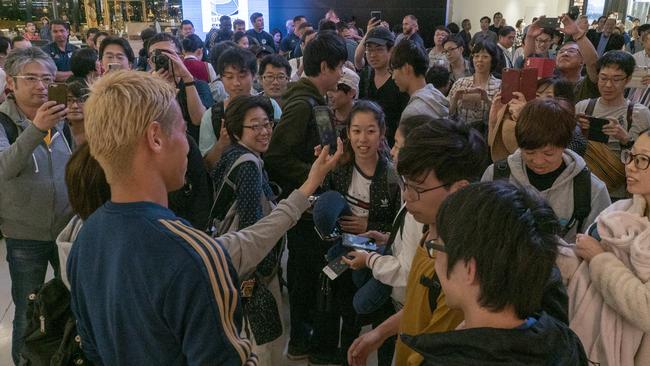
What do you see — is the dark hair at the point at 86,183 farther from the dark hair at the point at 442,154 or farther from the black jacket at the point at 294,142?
the black jacket at the point at 294,142

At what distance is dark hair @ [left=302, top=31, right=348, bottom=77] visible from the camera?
2.74m

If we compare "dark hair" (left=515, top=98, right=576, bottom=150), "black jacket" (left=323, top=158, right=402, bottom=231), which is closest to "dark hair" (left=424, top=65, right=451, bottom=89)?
"black jacket" (left=323, top=158, right=402, bottom=231)

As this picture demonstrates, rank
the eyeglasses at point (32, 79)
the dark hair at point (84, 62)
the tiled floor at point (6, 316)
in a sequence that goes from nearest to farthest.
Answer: the eyeglasses at point (32, 79)
the tiled floor at point (6, 316)
the dark hair at point (84, 62)

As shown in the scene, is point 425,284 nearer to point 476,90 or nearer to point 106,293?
point 106,293

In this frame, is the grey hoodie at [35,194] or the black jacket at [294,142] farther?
the black jacket at [294,142]

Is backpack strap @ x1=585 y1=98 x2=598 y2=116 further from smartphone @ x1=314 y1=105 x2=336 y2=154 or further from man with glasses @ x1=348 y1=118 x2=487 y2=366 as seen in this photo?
man with glasses @ x1=348 y1=118 x2=487 y2=366

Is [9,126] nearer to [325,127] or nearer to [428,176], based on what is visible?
[325,127]

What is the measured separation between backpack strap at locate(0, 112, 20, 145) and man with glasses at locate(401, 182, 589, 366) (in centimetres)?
217

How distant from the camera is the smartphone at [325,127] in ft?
7.89

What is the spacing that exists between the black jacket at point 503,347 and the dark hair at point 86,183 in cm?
88

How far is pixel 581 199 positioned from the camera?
1.97 metres

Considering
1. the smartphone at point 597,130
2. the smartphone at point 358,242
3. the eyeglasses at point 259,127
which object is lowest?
the smartphone at point 358,242

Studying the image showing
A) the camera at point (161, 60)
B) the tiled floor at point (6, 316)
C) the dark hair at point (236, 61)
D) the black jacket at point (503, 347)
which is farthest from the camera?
the camera at point (161, 60)

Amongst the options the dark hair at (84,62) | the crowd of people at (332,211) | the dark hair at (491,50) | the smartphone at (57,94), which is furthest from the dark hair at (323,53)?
the dark hair at (84,62)
